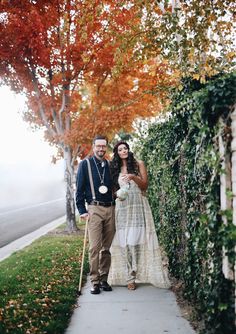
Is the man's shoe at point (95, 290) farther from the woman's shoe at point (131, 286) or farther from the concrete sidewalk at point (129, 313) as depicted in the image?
the woman's shoe at point (131, 286)

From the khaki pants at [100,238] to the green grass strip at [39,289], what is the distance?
45 cm

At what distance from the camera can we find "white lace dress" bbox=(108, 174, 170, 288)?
5.93 m

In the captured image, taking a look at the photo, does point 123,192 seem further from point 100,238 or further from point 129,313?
point 129,313

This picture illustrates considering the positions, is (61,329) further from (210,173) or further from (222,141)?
(222,141)


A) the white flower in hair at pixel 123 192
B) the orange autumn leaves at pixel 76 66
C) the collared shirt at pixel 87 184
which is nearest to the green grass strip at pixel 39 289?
the collared shirt at pixel 87 184

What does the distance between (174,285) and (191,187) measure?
86.9 inches

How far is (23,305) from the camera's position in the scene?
5.05 m

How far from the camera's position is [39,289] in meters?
5.87

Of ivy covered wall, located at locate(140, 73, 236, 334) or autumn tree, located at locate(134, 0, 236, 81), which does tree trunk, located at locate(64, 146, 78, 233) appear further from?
ivy covered wall, located at locate(140, 73, 236, 334)

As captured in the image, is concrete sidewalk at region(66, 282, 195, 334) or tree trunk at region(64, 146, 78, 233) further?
tree trunk at region(64, 146, 78, 233)

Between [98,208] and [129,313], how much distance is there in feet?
5.31

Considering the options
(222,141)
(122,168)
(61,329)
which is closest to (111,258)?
(122,168)

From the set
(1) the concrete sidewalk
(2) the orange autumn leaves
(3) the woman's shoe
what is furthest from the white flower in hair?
(2) the orange autumn leaves

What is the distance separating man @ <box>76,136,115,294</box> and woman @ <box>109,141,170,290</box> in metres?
0.16
